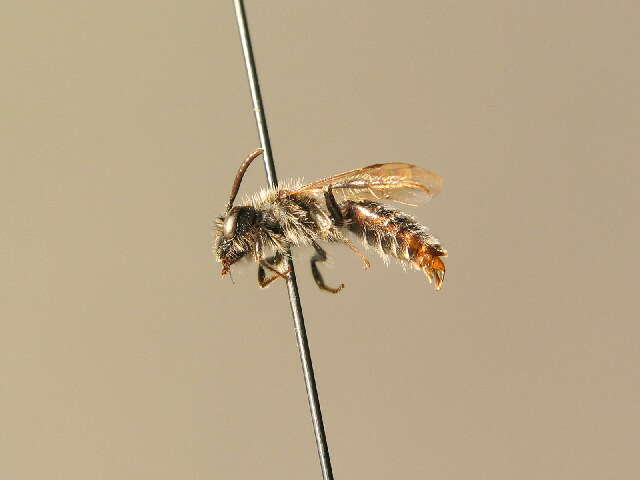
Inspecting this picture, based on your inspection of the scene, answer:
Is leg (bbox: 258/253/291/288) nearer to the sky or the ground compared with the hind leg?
nearer to the ground

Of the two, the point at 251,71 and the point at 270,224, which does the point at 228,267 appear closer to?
the point at 270,224

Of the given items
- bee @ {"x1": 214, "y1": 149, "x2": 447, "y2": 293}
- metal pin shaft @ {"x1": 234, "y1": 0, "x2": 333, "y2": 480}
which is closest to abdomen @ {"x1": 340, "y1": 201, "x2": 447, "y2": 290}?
bee @ {"x1": 214, "y1": 149, "x2": 447, "y2": 293}

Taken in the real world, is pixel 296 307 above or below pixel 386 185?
below

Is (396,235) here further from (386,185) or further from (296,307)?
(296,307)

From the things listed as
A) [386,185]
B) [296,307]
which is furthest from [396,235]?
[296,307]

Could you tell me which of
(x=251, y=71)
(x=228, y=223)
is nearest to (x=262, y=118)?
(x=251, y=71)

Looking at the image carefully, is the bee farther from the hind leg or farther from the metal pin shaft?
the metal pin shaft

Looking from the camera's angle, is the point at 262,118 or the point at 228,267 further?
the point at 228,267
